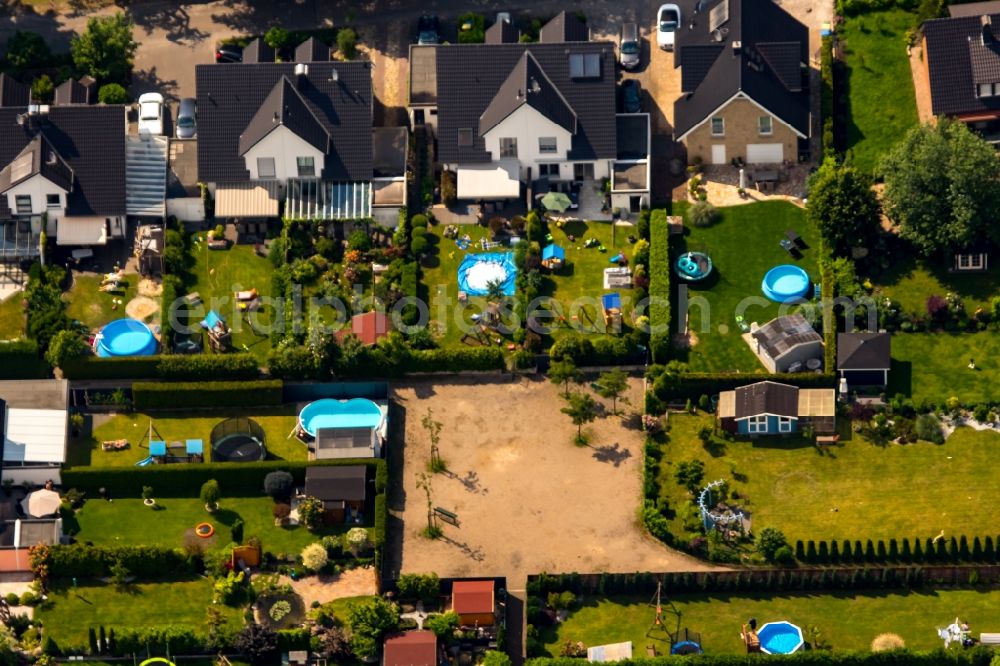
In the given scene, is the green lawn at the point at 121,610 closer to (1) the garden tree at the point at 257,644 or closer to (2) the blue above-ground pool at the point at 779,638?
(1) the garden tree at the point at 257,644

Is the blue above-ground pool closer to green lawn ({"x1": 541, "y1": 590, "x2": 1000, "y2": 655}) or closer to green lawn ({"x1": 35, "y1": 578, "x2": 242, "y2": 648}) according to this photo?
green lawn ({"x1": 541, "y1": 590, "x2": 1000, "y2": 655})

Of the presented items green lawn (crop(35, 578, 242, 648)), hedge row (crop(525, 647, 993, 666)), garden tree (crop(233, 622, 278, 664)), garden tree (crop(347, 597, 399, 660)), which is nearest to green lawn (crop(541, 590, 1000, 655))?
hedge row (crop(525, 647, 993, 666))

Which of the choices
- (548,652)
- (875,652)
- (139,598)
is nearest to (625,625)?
(548,652)

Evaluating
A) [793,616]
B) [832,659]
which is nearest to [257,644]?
[793,616]

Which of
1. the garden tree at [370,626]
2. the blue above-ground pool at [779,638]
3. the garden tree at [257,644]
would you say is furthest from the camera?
the blue above-ground pool at [779,638]

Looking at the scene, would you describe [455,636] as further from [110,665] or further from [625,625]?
[110,665]

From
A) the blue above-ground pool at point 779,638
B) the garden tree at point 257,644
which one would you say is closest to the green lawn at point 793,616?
the blue above-ground pool at point 779,638
